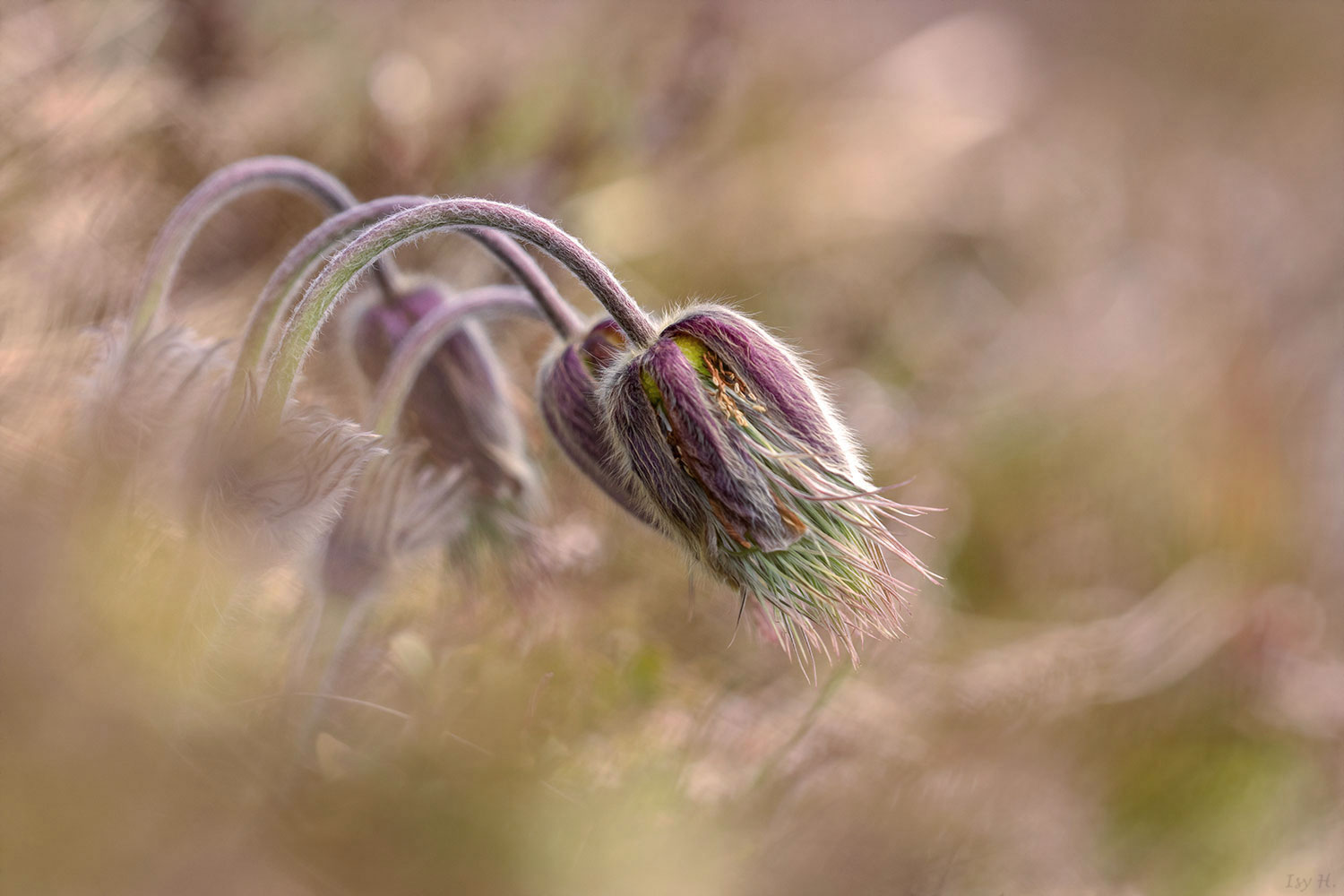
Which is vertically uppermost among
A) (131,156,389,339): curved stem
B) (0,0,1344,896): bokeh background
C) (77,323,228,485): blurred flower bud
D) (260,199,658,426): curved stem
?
(131,156,389,339): curved stem

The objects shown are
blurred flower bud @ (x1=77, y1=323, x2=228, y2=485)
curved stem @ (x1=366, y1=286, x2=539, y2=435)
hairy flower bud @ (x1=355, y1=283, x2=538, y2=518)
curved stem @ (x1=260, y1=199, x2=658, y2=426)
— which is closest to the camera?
curved stem @ (x1=260, y1=199, x2=658, y2=426)

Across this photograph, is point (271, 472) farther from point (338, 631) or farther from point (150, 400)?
point (338, 631)

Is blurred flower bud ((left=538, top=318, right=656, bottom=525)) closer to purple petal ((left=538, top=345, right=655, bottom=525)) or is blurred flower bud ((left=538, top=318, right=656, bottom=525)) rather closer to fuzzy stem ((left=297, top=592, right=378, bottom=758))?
purple petal ((left=538, top=345, right=655, bottom=525))

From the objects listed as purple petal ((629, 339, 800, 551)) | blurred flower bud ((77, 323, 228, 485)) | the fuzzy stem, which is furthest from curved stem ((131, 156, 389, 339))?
purple petal ((629, 339, 800, 551))

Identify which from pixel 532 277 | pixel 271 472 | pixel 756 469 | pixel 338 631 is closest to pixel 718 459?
pixel 756 469

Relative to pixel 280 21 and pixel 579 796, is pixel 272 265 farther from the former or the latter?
pixel 579 796
